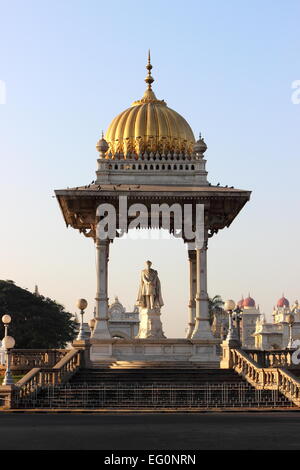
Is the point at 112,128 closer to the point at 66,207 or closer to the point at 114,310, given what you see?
the point at 66,207

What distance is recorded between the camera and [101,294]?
1571 inches

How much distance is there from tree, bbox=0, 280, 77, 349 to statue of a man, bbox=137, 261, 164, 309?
146 feet

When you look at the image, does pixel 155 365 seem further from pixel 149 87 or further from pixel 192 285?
pixel 149 87

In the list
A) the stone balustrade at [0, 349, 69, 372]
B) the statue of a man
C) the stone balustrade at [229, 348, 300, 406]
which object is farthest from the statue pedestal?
the stone balustrade at [229, 348, 300, 406]

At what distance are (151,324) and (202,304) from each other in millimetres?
3478

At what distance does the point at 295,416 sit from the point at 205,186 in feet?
53.1

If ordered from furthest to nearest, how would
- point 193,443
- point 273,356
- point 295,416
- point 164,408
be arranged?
point 273,356 → point 164,408 → point 295,416 → point 193,443

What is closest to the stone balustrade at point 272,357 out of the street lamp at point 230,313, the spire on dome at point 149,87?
the street lamp at point 230,313

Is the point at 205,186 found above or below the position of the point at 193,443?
above

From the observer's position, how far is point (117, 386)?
106 ft

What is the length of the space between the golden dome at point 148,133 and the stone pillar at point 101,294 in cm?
462

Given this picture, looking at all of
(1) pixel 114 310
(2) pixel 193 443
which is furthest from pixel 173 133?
(1) pixel 114 310

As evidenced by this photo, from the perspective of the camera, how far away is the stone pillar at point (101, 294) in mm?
39612

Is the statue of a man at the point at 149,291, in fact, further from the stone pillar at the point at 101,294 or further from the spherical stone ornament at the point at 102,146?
the spherical stone ornament at the point at 102,146
